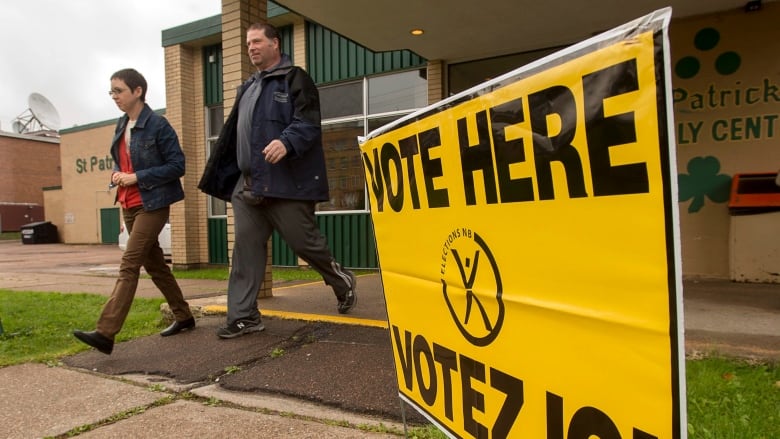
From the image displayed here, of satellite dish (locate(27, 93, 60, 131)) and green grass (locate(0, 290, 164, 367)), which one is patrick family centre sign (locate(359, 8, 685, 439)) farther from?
satellite dish (locate(27, 93, 60, 131))

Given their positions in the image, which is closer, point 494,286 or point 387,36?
point 494,286

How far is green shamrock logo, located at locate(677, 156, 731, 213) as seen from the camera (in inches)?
231

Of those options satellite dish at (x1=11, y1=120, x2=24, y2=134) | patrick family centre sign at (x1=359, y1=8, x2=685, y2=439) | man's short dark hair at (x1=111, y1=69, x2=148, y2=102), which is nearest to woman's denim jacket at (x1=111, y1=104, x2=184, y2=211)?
man's short dark hair at (x1=111, y1=69, x2=148, y2=102)

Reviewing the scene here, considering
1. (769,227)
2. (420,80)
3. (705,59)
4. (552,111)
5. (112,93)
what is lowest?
(769,227)

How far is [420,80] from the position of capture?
26.8ft

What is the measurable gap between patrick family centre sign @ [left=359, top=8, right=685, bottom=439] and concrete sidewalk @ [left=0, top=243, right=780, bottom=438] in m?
0.95

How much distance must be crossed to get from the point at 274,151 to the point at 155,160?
1.08 meters

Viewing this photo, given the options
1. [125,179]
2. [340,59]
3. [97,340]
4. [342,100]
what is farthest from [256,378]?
[340,59]

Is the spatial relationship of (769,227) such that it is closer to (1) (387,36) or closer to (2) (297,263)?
(1) (387,36)

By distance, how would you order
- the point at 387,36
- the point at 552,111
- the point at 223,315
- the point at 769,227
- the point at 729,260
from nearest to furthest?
the point at 552,111, the point at 223,315, the point at 769,227, the point at 729,260, the point at 387,36

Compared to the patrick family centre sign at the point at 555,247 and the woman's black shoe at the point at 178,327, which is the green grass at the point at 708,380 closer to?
the woman's black shoe at the point at 178,327

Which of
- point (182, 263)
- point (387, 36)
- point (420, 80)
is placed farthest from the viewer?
point (182, 263)

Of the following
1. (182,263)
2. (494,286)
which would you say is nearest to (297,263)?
(182,263)

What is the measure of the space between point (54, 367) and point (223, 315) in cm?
128
